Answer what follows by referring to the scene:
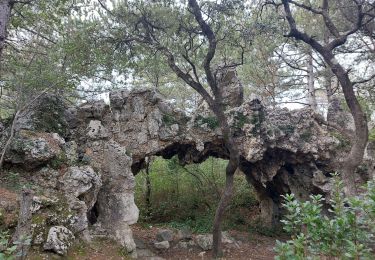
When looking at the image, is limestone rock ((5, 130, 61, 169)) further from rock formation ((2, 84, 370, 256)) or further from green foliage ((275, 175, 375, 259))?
green foliage ((275, 175, 375, 259))

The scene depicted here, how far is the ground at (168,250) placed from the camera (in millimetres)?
7107

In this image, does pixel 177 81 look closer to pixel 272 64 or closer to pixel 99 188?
pixel 272 64

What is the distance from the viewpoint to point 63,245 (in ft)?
21.6

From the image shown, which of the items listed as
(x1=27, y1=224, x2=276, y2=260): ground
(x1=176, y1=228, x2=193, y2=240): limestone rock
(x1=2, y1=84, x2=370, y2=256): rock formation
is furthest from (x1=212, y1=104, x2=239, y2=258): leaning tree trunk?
(x1=176, y1=228, x2=193, y2=240): limestone rock

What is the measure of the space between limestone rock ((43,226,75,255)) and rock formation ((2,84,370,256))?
0.02 metres

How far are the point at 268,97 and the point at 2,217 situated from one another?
13.0 m

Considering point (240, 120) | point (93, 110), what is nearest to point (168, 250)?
point (240, 120)

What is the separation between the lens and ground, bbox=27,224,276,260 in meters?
7.11

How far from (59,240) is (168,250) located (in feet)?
13.9

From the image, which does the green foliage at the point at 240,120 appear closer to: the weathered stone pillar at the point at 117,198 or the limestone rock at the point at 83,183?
the weathered stone pillar at the point at 117,198

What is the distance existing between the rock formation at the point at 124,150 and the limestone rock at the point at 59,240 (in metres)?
0.02

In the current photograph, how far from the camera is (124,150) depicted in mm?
9438

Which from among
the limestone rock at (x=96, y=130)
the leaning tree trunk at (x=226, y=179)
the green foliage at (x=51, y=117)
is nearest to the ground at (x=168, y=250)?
the leaning tree trunk at (x=226, y=179)

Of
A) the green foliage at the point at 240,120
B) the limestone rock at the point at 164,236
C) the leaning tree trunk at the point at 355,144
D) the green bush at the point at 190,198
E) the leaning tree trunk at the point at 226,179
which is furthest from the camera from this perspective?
the green bush at the point at 190,198
